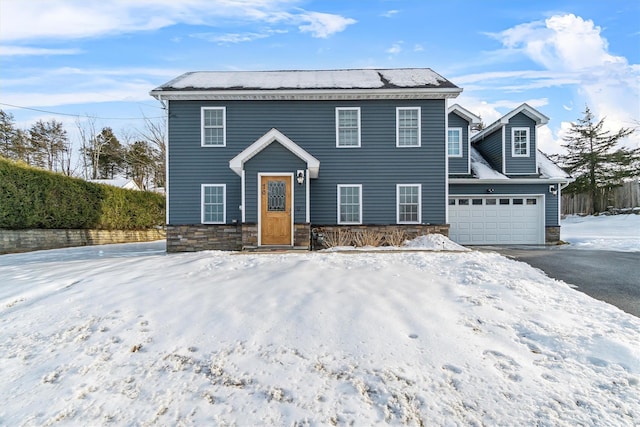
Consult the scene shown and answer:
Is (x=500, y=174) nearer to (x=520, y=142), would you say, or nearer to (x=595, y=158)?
(x=520, y=142)

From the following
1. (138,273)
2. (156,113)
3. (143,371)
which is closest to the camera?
(143,371)

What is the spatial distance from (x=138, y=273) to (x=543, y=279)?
724cm

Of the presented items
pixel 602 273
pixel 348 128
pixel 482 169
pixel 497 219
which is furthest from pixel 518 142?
pixel 602 273

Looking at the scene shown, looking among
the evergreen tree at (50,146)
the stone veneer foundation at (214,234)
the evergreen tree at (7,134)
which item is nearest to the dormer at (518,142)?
the stone veneer foundation at (214,234)

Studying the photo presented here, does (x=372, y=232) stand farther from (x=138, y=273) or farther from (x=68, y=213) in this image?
(x=68, y=213)

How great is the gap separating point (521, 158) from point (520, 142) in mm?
671

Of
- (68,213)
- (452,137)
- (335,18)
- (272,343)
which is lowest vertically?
(272,343)

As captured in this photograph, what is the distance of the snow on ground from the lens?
11.6 metres

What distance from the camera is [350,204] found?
11.4m

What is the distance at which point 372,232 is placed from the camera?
11.2 meters

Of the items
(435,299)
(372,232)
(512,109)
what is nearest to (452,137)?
Result: (512,109)

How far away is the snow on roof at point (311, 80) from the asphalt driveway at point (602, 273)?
6.32 metres

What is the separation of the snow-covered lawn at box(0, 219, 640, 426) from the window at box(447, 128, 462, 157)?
9010mm

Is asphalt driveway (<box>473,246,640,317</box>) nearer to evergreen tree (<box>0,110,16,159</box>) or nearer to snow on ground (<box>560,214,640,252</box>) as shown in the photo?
snow on ground (<box>560,214,640,252</box>)
